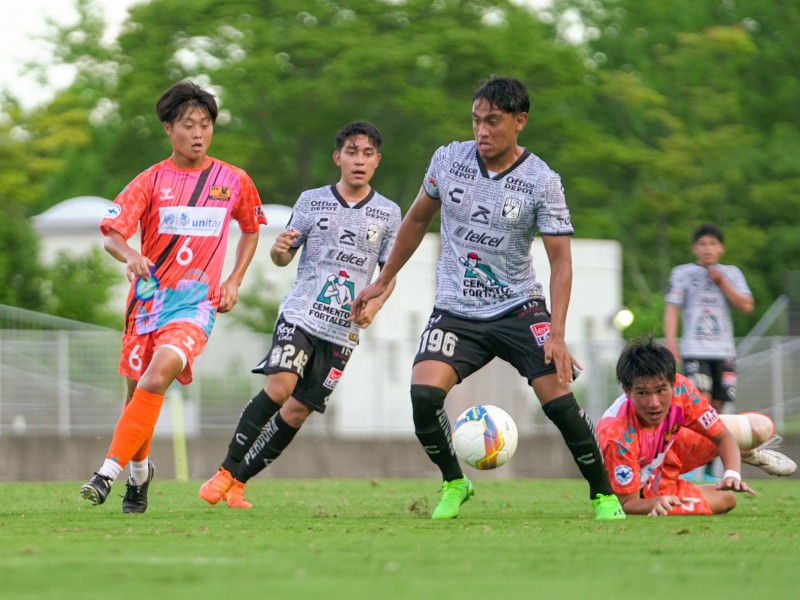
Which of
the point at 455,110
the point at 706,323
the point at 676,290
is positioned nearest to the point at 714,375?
the point at 706,323

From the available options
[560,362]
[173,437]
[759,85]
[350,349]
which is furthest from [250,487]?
[759,85]

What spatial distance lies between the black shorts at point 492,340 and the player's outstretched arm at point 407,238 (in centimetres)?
40

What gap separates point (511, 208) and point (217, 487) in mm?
2779

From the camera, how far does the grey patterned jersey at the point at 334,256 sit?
10.5 meters

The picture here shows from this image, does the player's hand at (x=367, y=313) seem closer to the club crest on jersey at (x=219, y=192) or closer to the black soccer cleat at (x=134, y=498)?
the club crest on jersey at (x=219, y=192)

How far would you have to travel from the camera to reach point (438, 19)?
42062 mm

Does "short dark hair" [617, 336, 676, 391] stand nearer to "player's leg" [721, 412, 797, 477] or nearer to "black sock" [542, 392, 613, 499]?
"black sock" [542, 392, 613, 499]

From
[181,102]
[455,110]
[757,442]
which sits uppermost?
[455,110]

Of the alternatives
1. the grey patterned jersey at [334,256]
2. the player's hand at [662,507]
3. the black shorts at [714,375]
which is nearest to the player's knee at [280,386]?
the grey patterned jersey at [334,256]

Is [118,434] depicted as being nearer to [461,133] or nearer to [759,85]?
[461,133]

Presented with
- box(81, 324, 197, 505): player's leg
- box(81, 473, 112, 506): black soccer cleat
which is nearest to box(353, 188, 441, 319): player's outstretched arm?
box(81, 324, 197, 505): player's leg

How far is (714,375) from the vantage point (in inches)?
595

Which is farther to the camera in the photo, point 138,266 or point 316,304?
point 316,304

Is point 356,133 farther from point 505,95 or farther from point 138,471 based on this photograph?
point 138,471
